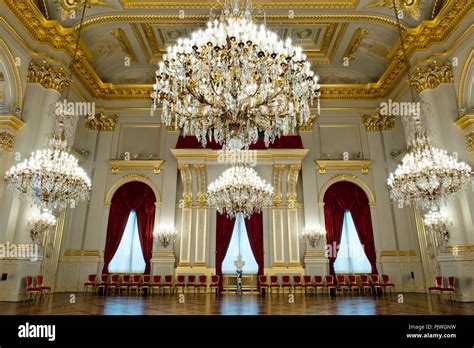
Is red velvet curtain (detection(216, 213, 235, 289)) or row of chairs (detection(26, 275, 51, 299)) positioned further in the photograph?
red velvet curtain (detection(216, 213, 235, 289))

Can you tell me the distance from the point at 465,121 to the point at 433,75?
1.47 m

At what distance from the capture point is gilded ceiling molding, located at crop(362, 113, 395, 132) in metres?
10.5

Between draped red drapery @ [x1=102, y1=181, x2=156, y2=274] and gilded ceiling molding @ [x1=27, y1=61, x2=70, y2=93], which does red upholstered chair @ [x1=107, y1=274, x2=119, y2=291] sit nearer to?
draped red drapery @ [x1=102, y1=181, x2=156, y2=274]

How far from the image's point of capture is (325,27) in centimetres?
887

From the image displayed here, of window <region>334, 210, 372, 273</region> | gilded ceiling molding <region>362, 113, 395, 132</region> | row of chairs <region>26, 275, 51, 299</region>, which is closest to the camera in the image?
row of chairs <region>26, 275, 51, 299</region>

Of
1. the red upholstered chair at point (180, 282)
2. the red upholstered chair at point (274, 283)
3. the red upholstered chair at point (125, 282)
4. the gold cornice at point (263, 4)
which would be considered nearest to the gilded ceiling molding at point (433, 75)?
the gold cornice at point (263, 4)

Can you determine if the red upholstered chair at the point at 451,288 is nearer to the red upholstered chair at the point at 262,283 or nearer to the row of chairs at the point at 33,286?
the red upholstered chair at the point at 262,283

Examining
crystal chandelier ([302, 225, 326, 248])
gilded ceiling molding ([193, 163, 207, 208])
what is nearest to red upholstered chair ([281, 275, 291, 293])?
crystal chandelier ([302, 225, 326, 248])

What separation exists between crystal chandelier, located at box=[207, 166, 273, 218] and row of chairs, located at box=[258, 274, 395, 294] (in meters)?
2.40

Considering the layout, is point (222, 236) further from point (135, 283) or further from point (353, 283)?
point (353, 283)

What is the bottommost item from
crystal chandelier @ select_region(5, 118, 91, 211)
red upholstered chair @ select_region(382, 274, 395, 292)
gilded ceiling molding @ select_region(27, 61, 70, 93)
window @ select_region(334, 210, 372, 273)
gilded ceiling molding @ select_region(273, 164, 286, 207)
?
red upholstered chair @ select_region(382, 274, 395, 292)

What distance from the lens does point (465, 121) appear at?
22.3ft

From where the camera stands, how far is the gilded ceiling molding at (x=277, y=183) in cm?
990
